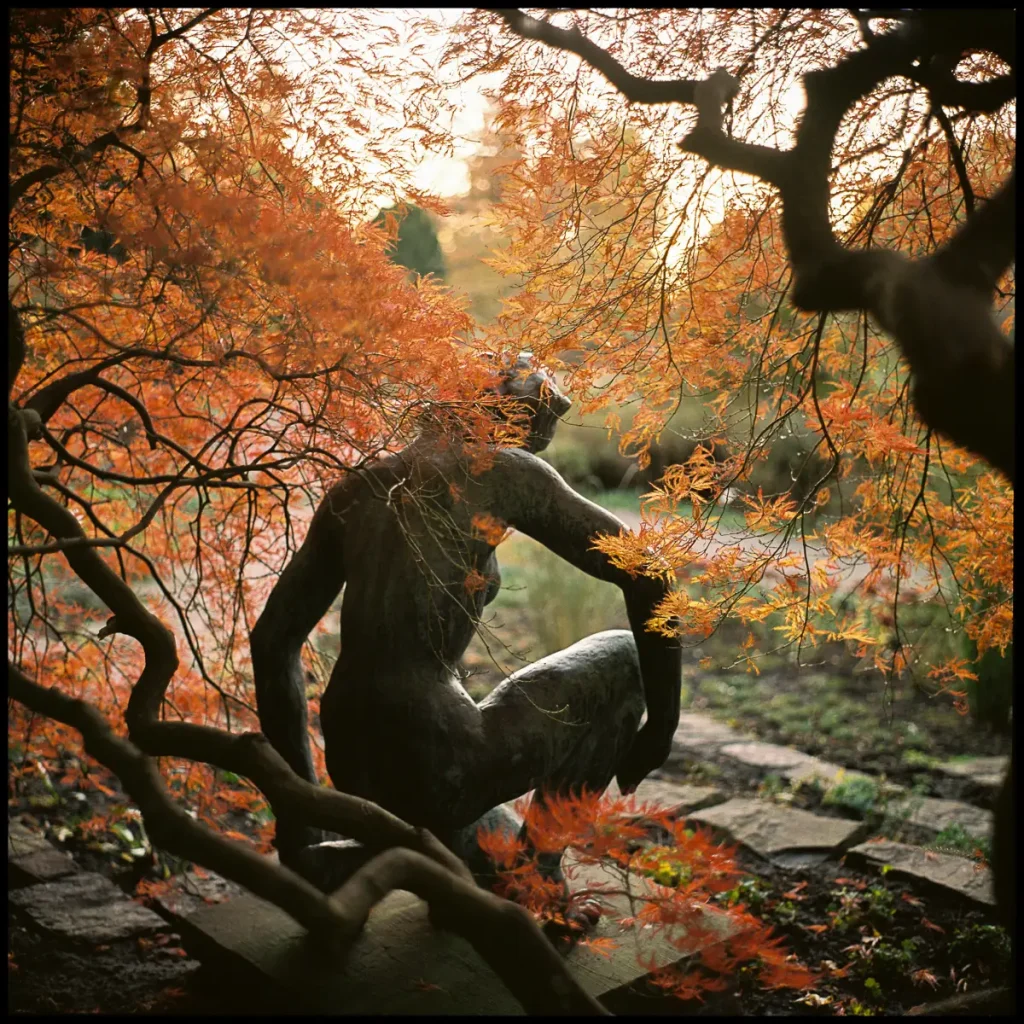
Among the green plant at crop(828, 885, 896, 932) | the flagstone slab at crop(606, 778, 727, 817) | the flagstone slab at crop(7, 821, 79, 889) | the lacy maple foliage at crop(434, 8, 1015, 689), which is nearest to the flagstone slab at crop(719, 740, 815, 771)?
the flagstone slab at crop(606, 778, 727, 817)

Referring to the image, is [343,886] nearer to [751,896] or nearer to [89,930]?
[89,930]

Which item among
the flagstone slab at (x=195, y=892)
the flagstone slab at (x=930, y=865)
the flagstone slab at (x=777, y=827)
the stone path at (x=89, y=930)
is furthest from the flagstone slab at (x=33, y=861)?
the flagstone slab at (x=930, y=865)

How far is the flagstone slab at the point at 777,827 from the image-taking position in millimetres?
4164

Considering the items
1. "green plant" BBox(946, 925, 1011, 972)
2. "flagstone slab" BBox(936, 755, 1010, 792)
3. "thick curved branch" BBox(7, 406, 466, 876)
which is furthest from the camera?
"flagstone slab" BBox(936, 755, 1010, 792)

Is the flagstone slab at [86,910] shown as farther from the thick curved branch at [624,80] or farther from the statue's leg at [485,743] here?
the thick curved branch at [624,80]

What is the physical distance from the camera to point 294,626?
256 centimetres

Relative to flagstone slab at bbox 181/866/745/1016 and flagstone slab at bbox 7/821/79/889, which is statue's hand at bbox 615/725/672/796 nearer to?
flagstone slab at bbox 181/866/745/1016

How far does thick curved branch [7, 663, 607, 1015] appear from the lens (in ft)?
5.05

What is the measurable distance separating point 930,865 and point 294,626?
8.78ft

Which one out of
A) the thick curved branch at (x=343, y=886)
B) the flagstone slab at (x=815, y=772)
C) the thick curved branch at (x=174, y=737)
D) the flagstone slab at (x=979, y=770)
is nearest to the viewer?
the thick curved branch at (x=343, y=886)

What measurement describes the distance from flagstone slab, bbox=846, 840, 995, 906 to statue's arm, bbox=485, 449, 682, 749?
1844mm

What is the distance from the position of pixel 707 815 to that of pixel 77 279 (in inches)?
130

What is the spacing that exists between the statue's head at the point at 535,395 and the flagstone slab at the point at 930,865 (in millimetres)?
2339

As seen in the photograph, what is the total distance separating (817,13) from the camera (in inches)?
92.0
